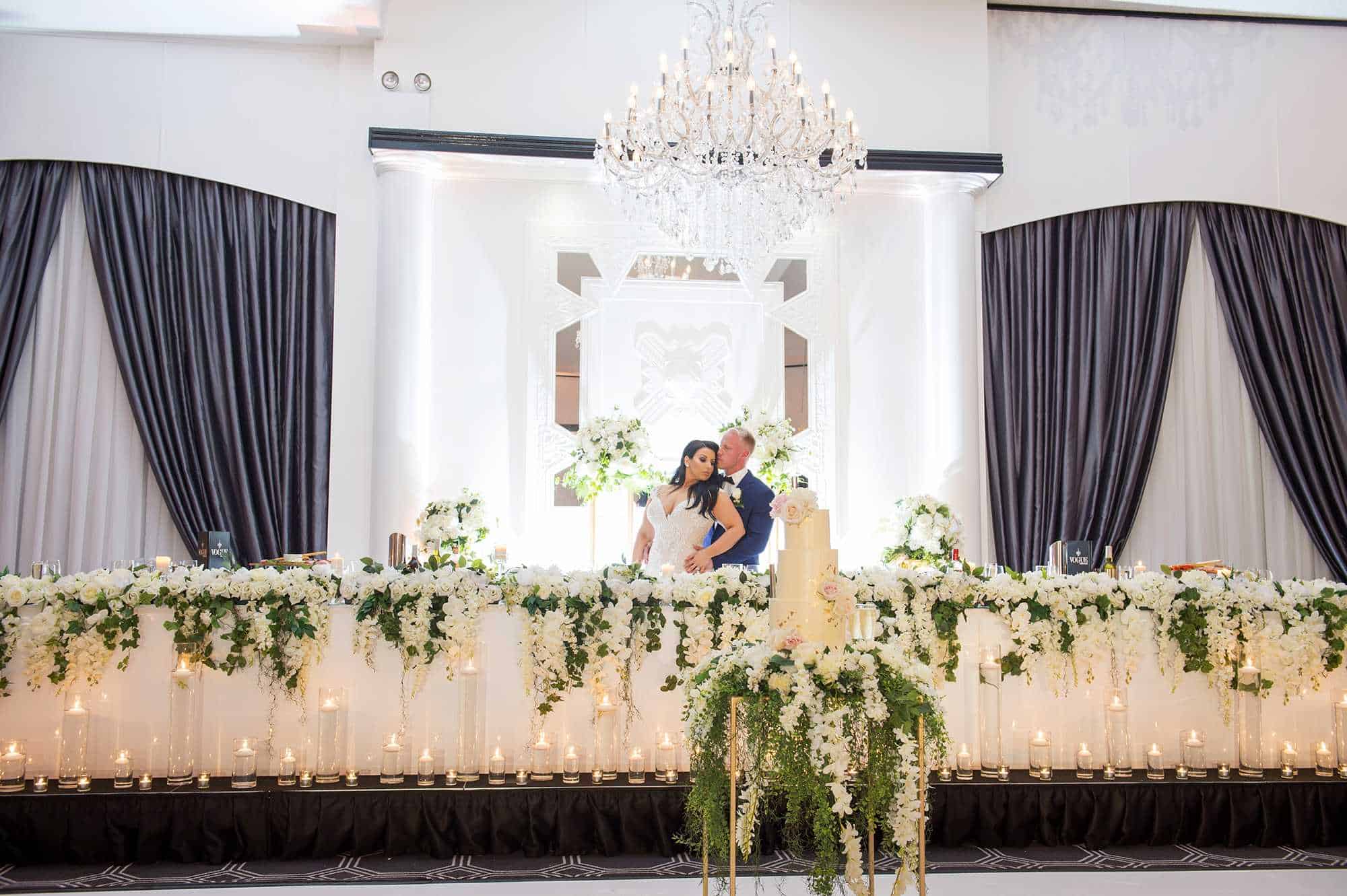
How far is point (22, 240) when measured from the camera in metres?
7.92

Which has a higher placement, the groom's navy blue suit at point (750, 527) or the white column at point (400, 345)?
the white column at point (400, 345)

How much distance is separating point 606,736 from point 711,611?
2.33 ft

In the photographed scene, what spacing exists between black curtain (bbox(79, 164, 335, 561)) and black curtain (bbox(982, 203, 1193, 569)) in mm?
5258

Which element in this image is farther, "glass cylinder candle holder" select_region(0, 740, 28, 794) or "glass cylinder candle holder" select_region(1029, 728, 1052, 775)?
"glass cylinder candle holder" select_region(1029, 728, 1052, 775)

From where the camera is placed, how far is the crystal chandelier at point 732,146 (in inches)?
228

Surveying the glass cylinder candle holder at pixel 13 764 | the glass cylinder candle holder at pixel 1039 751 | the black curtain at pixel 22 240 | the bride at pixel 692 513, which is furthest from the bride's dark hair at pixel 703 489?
the black curtain at pixel 22 240

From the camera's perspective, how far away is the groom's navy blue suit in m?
6.33

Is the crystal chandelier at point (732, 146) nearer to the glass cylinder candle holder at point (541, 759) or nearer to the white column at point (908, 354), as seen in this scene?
the white column at point (908, 354)

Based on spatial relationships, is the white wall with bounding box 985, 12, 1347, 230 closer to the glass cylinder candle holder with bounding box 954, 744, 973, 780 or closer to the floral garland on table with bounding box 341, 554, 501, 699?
the glass cylinder candle holder with bounding box 954, 744, 973, 780

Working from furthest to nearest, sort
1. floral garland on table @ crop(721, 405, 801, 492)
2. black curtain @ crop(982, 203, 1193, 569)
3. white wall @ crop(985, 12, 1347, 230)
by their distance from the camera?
white wall @ crop(985, 12, 1347, 230) → black curtain @ crop(982, 203, 1193, 569) → floral garland on table @ crop(721, 405, 801, 492)

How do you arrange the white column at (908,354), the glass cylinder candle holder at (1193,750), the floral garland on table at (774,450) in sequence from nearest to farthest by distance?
the glass cylinder candle holder at (1193,750)
the floral garland on table at (774,450)
the white column at (908,354)

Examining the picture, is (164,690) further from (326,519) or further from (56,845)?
(326,519)

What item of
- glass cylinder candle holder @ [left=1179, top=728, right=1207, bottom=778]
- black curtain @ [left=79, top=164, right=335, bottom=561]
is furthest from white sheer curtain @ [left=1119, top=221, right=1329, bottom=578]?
black curtain @ [left=79, top=164, right=335, bottom=561]

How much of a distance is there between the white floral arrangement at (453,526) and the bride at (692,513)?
5.52 feet
